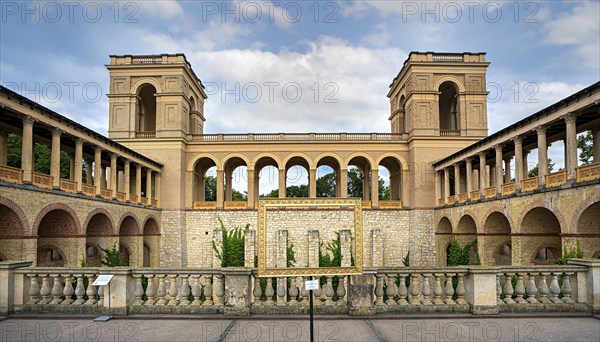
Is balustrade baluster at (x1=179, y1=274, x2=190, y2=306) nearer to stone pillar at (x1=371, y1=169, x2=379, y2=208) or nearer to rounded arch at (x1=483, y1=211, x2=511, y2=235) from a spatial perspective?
rounded arch at (x1=483, y1=211, x2=511, y2=235)

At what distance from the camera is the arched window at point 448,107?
3569 centimetres

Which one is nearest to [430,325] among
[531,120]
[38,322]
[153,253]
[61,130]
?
[38,322]

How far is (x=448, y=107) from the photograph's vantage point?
126 ft

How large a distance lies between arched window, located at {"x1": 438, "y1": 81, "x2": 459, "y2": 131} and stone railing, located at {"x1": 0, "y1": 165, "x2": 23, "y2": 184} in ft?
100

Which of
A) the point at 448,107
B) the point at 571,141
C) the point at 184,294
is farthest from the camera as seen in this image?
the point at 448,107

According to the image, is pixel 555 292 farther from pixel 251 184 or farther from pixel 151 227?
pixel 151 227

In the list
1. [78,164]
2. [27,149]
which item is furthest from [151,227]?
[27,149]

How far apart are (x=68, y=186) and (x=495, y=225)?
2369 cm

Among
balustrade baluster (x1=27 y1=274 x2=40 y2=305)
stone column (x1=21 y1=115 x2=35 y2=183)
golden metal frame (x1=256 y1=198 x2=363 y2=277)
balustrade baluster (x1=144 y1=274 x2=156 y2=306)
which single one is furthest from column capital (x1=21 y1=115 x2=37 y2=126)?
golden metal frame (x1=256 y1=198 x2=363 y2=277)

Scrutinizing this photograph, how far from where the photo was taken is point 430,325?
702 cm

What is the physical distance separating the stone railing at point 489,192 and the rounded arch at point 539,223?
2905 mm

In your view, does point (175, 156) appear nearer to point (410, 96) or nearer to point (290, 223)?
point (290, 223)

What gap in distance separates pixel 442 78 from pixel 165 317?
101 ft

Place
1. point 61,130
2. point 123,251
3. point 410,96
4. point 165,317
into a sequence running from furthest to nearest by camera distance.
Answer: point 410,96 < point 123,251 < point 61,130 < point 165,317
